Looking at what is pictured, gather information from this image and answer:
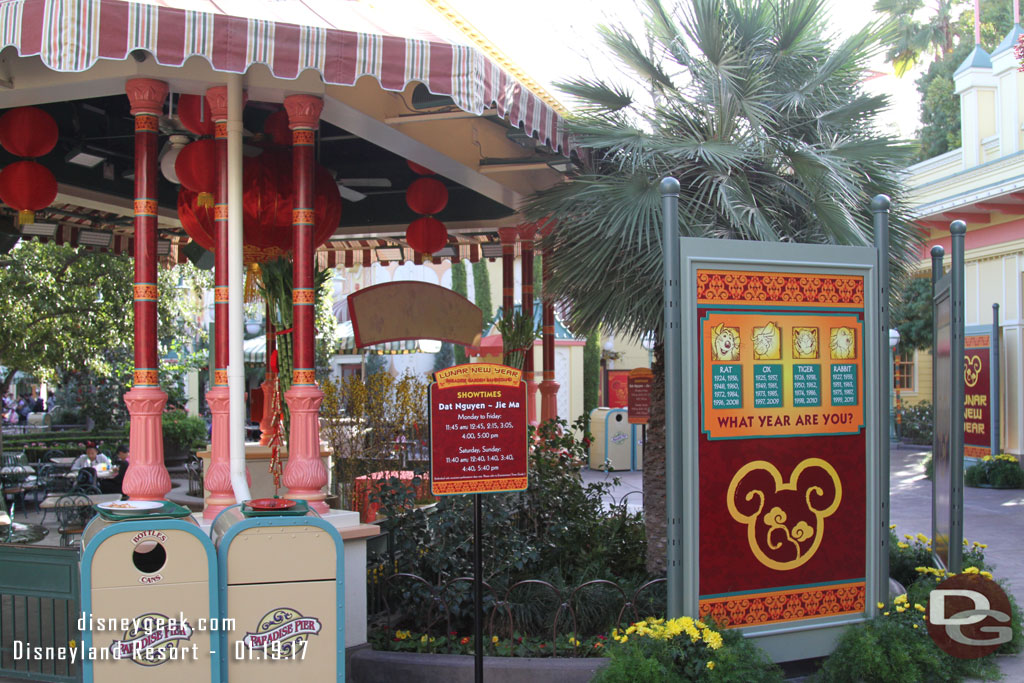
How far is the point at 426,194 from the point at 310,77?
9.44ft

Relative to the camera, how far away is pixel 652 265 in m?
6.11

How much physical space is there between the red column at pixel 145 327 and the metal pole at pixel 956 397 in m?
5.12

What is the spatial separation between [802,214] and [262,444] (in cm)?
510

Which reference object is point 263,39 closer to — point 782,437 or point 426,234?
point 782,437

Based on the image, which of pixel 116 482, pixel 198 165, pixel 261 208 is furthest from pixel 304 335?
pixel 116 482

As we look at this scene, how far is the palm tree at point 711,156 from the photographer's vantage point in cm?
632

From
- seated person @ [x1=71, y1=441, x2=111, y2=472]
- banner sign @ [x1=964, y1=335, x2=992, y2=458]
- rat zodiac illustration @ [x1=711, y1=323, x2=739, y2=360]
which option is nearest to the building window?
banner sign @ [x1=964, y1=335, x2=992, y2=458]

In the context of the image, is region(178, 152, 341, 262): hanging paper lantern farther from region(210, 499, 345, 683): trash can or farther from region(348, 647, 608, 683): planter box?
region(348, 647, 608, 683): planter box

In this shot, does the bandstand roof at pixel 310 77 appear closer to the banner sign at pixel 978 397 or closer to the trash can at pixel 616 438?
the trash can at pixel 616 438

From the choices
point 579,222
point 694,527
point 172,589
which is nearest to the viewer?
point 172,589

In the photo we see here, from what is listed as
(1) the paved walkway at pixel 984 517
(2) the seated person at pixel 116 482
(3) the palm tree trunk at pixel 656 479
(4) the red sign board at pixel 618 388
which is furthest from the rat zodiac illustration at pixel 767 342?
(4) the red sign board at pixel 618 388

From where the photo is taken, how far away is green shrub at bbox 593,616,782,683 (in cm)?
451

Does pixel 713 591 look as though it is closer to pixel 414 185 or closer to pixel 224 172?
pixel 224 172

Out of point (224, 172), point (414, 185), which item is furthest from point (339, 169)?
point (224, 172)
